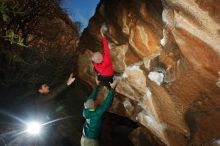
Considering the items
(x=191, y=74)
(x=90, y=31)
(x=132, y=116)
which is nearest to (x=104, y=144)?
(x=132, y=116)

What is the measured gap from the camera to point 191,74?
564 centimetres

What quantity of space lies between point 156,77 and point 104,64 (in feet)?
4.62

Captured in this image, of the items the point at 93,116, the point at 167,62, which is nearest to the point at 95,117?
the point at 93,116

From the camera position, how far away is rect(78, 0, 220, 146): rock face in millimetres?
5070

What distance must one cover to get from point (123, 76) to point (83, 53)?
2.09 meters

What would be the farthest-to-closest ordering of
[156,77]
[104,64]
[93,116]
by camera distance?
1. [104,64]
2. [93,116]
3. [156,77]

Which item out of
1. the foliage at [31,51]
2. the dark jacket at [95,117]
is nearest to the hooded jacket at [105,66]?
the dark jacket at [95,117]

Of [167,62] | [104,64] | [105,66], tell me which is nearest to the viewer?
[167,62]

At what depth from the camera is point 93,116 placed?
22.1 feet

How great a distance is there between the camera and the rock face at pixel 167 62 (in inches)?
200

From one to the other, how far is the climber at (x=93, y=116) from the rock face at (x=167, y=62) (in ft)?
3.38

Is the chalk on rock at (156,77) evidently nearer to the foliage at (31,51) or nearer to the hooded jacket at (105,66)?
the hooded jacket at (105,66)

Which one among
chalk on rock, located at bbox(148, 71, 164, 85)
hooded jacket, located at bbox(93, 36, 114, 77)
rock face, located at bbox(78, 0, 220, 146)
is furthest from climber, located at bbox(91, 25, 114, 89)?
chalk on rock, located at bbox(148, 71, 164, 85)

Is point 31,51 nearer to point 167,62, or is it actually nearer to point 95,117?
point 95,117
